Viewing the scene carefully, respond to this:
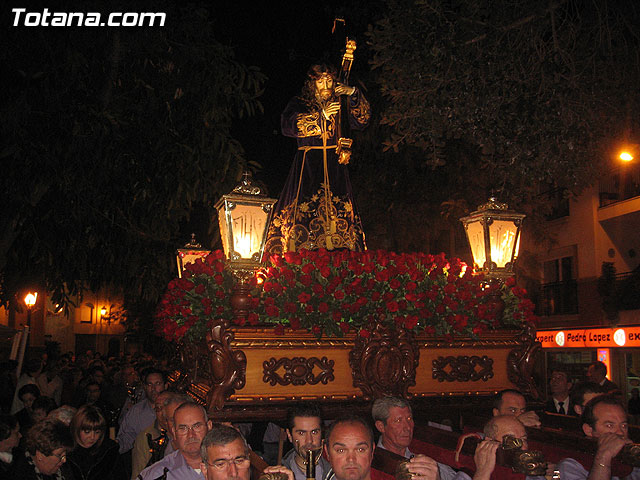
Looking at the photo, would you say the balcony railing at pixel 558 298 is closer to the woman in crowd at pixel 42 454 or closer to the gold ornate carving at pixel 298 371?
the gold ornate carving at pixel 298 371

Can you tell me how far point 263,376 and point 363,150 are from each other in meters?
10.1

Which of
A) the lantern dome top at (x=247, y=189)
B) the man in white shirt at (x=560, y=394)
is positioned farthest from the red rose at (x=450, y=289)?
the man in white shirt at (x=560, y=394)

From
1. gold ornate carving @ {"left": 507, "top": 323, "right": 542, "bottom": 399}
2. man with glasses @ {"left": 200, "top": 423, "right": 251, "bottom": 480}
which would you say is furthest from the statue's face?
man with glasses @ {"left": 200, "top": 423, "right": 251, "bottom": 480}

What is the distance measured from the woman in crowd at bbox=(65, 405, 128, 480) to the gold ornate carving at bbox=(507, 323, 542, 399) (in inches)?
145

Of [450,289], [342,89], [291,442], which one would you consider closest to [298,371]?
[291,442]

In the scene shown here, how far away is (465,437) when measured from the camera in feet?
15.5

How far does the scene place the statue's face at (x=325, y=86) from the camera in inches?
304

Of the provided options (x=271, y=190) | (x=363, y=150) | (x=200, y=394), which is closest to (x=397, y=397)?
(x=200, y=394)

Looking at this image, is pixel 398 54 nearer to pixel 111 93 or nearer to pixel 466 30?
pixel 466 30

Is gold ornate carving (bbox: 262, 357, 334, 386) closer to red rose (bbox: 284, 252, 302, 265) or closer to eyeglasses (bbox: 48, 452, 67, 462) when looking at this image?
red rose (bbox: 284, 252, 302, 265)

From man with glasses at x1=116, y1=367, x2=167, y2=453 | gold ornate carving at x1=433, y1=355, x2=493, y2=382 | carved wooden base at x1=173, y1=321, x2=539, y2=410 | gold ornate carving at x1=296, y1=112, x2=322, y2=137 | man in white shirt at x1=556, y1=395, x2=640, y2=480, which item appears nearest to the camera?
man in white shirt at x1=556, y1=395, x2=640, y2=480

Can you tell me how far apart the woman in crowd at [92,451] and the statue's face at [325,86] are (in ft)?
14.1

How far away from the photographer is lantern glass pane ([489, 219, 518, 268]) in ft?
21.9

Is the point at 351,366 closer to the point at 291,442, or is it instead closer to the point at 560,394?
the point at 291,442
